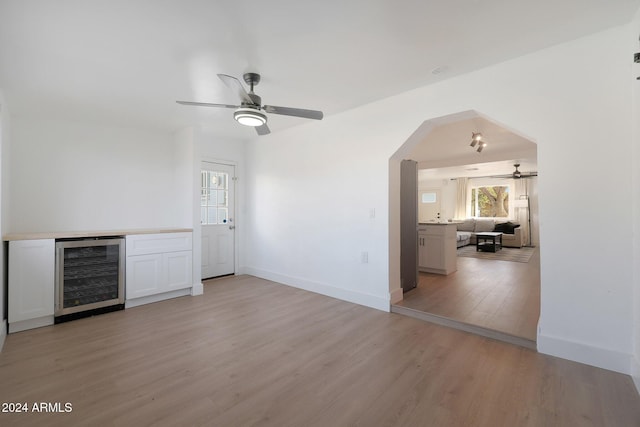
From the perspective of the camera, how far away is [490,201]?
1031 cm

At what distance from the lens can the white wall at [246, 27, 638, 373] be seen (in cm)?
215

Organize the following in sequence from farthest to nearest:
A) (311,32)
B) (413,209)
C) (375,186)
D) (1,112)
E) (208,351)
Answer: (413,209) < (375,186) < (1,112) < (208,351) < (311,32)

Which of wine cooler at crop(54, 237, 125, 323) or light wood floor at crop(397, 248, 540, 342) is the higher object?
wine cooler at crop(54, 237, 125, 323)

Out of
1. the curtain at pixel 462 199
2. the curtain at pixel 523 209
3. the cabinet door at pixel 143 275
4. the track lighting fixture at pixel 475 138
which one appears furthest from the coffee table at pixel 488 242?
the cabinet door at pixel 143 275

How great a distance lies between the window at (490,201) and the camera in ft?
32.9

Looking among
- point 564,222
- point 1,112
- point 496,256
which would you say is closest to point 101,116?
point 1,112

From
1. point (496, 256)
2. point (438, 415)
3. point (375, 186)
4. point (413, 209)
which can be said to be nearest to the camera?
point (438, 415)

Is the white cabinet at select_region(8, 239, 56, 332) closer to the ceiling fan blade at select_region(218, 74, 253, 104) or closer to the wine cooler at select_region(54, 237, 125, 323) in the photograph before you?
the wine cooler at select_region(54, 237, 125, 323)

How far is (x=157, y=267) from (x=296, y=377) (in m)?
2.79

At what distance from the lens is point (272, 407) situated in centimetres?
180

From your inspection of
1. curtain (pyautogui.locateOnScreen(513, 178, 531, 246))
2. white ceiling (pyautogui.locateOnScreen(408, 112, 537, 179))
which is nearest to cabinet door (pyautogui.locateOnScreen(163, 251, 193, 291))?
white ceiling (pyautogui.locateOnScreen(408, 112, 537, 179))

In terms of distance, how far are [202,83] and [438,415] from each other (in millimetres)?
3438

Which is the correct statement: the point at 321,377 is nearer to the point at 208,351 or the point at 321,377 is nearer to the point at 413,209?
the point at 208,351

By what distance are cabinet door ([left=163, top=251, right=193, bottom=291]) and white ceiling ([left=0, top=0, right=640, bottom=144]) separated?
2.12m
